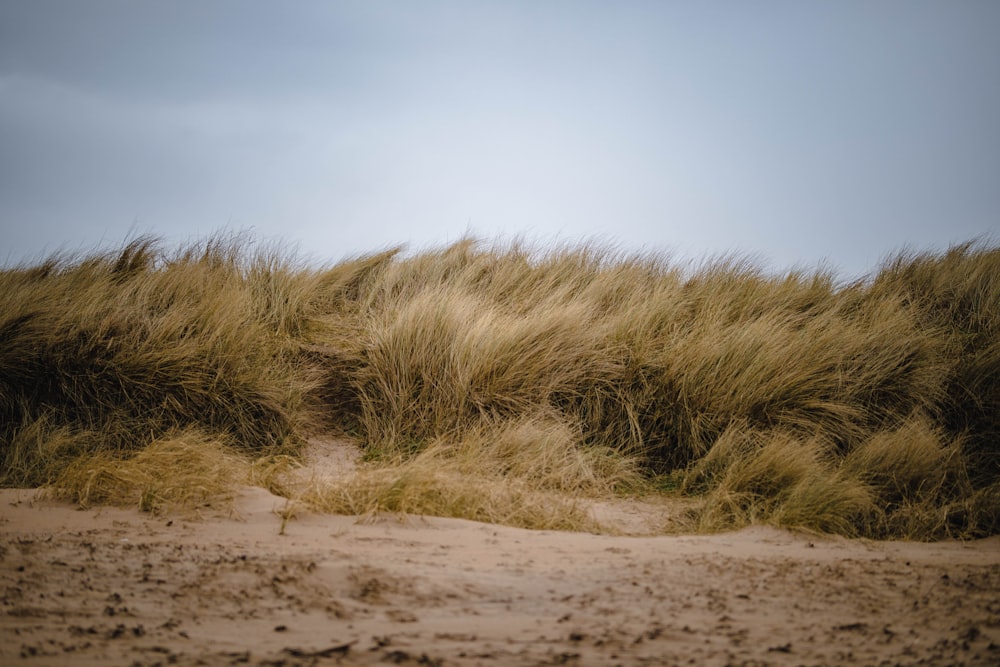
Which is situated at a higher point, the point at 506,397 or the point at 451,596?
the point at 506,397

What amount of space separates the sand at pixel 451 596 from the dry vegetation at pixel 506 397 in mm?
469

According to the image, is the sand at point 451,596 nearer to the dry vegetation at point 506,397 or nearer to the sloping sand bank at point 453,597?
the sloping sand bank at point 453,597

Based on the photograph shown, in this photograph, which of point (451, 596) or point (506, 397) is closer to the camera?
point (451, 596)

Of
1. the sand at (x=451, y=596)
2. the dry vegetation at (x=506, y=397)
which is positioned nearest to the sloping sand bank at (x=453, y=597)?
the sand at (x=451, y=596)

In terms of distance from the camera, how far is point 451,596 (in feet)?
8.55

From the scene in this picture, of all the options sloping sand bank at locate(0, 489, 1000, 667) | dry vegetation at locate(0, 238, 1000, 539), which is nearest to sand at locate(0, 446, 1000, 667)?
sloping sand bank at locate(0, 489, 1000, 667)

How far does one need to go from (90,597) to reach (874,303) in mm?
7169

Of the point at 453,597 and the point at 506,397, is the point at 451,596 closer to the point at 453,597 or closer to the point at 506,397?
the point at 453,597

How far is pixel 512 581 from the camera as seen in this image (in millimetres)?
2805

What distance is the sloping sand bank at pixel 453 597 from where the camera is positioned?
2.13m

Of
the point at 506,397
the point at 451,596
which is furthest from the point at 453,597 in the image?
the point at 506,397

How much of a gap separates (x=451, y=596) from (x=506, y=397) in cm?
289

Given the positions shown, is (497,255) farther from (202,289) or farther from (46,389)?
(46,389)

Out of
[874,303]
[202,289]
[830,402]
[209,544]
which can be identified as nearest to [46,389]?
[202,289]
